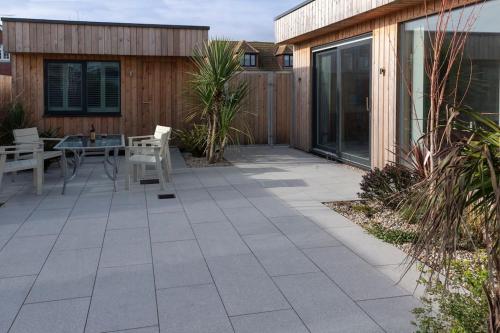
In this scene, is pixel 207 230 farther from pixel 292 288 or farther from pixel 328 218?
pixel 292 288

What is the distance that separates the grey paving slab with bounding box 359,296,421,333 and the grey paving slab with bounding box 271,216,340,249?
1.22 m

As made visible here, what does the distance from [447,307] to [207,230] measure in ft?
9.37

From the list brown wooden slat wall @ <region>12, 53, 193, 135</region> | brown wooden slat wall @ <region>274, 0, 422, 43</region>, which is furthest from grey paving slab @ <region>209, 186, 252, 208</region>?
brown wooden slat wall @ <region>12, 53, 193, 135</region>

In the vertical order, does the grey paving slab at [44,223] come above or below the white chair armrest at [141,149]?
below

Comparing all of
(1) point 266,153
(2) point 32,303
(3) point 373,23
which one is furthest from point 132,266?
(1) point 266,153

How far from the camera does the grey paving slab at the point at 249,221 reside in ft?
16.1

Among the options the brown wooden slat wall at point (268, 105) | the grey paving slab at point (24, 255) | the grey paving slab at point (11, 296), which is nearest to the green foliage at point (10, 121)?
the grey paving slab at point (24, 255)

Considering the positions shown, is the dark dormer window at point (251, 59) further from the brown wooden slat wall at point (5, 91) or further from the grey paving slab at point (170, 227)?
the grey paving slab at point (170, 227)

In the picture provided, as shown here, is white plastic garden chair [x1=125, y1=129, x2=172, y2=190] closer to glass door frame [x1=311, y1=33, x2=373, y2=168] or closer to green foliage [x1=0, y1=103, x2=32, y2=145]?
green foliage [x1=0, y1=103, x2=32, y2=145]

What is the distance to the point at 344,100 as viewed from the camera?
935 cm

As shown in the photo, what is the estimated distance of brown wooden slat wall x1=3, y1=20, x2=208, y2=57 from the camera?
35.0 ft

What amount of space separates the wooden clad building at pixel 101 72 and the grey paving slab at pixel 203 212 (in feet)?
18.0

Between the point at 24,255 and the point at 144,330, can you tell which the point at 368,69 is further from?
the point at 144,330

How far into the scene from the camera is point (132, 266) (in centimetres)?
392
